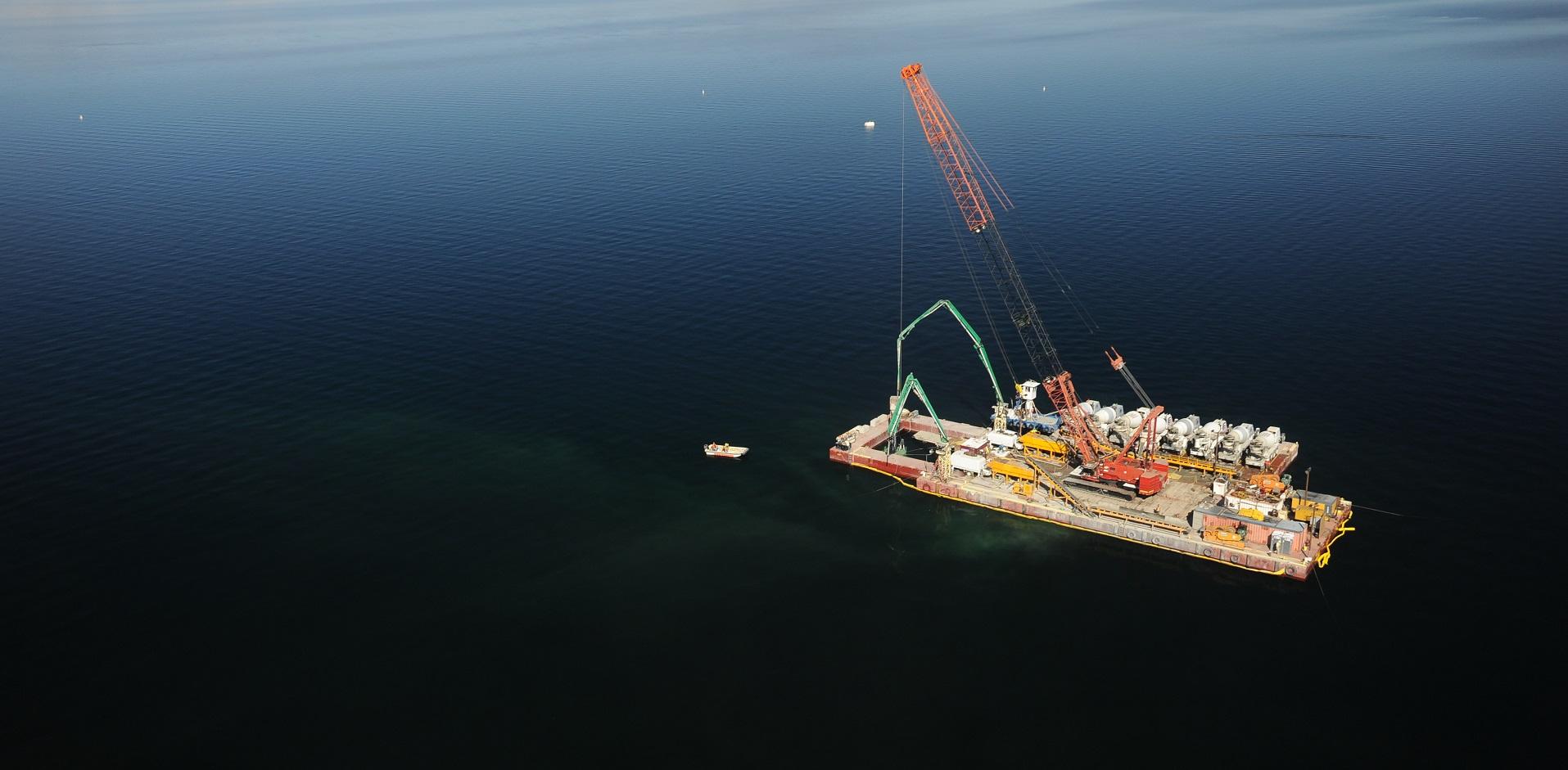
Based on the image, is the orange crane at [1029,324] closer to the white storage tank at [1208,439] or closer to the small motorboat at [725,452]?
the white storage tank at [1208,439]

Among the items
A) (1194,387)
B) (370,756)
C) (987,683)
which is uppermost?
(1194,387)

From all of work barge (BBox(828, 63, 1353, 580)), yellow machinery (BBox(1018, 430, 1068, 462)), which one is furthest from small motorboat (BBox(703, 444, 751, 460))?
yellow machinery (BBox(1018, 430, 1068, 462))

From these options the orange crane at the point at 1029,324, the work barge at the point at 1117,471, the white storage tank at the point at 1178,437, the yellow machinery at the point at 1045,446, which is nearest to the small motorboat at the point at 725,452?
the work barge at the point at 1117,471

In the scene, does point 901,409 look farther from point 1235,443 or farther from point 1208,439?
point 1235,443

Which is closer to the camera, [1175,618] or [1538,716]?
[1538,716]

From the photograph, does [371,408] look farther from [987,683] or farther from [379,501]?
[987,683]

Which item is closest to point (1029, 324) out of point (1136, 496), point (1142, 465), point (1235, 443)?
point (1142, 465)

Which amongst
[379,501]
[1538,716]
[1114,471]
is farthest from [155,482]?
[1538,716]
